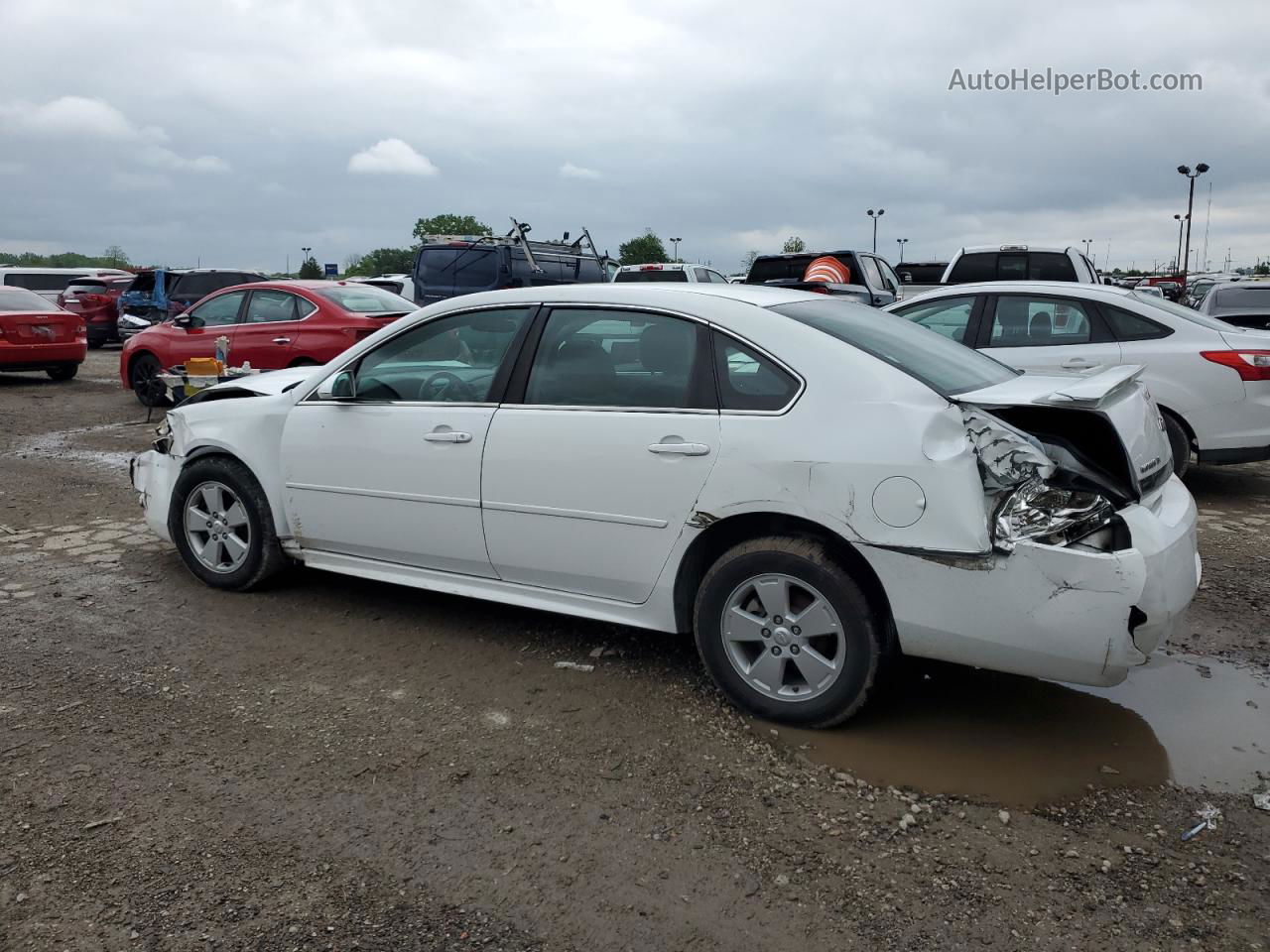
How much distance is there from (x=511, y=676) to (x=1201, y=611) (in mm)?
3299

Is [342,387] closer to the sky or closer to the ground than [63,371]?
closer to the sky

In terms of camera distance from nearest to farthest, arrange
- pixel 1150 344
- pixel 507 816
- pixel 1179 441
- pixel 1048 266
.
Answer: pixel 507 816 < pixel 1179 441 < pixel 1150 344 < pixel 1048 266

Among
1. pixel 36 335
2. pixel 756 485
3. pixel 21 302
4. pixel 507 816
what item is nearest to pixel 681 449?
pixel 756 485

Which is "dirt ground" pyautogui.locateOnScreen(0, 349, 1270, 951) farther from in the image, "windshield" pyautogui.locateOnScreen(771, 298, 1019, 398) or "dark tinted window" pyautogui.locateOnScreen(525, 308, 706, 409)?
"windshield" pyautogui.locateOnScreen(771, 298, 1019, 398)

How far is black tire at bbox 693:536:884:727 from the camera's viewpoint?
355 centimetres

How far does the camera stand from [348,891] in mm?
2867

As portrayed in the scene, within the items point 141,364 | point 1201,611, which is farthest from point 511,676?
point 141,364

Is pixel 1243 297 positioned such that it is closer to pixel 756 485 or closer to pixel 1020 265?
pixel 1020 265

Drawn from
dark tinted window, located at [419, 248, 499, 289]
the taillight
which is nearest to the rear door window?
the taillight

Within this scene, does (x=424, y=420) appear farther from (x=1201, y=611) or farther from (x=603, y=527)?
(x=1201, y=611)

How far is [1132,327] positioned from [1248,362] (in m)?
0.77

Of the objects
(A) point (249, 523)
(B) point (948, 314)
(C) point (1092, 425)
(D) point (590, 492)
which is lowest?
(A) point (249, 523)

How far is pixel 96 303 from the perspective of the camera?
75.6ft

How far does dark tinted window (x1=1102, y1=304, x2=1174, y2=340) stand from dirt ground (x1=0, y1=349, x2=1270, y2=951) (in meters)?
3.08
